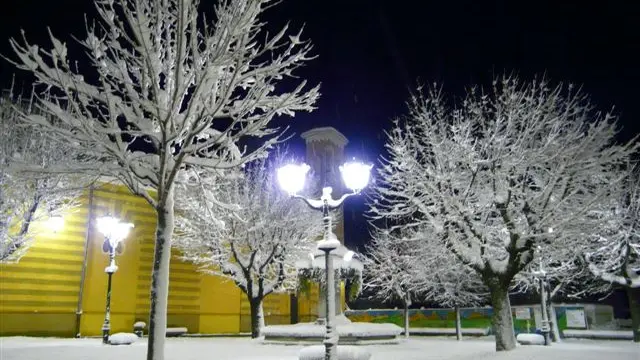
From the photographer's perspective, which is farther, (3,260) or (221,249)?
(221,249)

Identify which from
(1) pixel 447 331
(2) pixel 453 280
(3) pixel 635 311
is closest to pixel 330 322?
(3) pixel 635 311

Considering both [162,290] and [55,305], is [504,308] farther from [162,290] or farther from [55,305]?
[55,305]

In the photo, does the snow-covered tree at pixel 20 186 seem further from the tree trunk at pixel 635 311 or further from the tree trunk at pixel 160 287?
the tree trunk at pixel 635 311

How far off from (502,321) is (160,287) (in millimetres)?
10585

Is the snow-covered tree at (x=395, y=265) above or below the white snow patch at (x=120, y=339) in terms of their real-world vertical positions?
above

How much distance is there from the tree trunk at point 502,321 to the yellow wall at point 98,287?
18.2 m

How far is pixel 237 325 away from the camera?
28953 mm

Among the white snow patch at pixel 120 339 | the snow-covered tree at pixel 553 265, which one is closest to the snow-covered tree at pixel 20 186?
the white snow patch at pixel 120 339

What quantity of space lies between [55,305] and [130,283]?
12.5 ft

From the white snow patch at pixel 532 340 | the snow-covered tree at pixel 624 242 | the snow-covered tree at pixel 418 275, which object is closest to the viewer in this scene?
the white snow patch at pixel 532 340

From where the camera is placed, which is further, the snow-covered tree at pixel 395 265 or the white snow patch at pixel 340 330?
the snow-covered tree at pixel 395 265

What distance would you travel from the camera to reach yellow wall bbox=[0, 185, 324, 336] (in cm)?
2084

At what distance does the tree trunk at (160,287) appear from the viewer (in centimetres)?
677

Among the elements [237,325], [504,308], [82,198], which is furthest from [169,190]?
[237,325]
